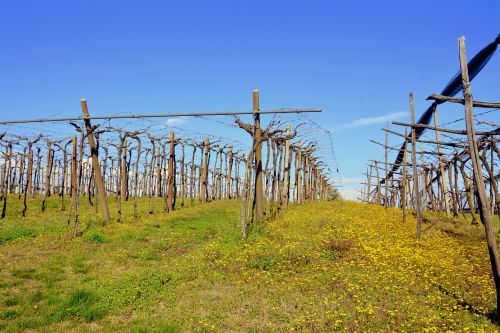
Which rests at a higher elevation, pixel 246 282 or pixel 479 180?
pixel 479 180

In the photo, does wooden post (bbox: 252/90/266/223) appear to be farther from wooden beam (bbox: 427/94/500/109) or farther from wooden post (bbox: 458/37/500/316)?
wooden post (bbox: 458/37/500/316)

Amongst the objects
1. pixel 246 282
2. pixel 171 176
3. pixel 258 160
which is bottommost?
pixel 246 282

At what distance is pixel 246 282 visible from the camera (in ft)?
40.2

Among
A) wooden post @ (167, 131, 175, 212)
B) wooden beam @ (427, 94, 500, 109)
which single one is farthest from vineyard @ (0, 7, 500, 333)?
wooden post @ (167, 131, 175, 212)

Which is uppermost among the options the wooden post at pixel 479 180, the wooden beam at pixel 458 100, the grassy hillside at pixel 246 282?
the wooden beam at pixel 458 100

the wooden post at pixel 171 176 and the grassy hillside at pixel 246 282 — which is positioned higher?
the wooden post at pixel 171 176

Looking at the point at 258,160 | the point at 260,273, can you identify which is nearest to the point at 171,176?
the point at 258,160

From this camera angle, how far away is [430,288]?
38.1ft

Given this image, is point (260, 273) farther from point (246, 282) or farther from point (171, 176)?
point (171, 176)

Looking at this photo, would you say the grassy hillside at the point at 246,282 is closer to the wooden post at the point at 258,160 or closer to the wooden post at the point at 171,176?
the wooden post at the point at 258,160

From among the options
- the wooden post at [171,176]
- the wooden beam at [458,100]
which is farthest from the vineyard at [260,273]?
the wooden post at [171,176]

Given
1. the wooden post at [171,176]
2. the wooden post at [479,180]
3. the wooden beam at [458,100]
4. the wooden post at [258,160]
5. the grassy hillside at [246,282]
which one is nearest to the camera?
the grassy hillside at [246,282]

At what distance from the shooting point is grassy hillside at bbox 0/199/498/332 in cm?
927

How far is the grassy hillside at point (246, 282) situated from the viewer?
9273 mm
